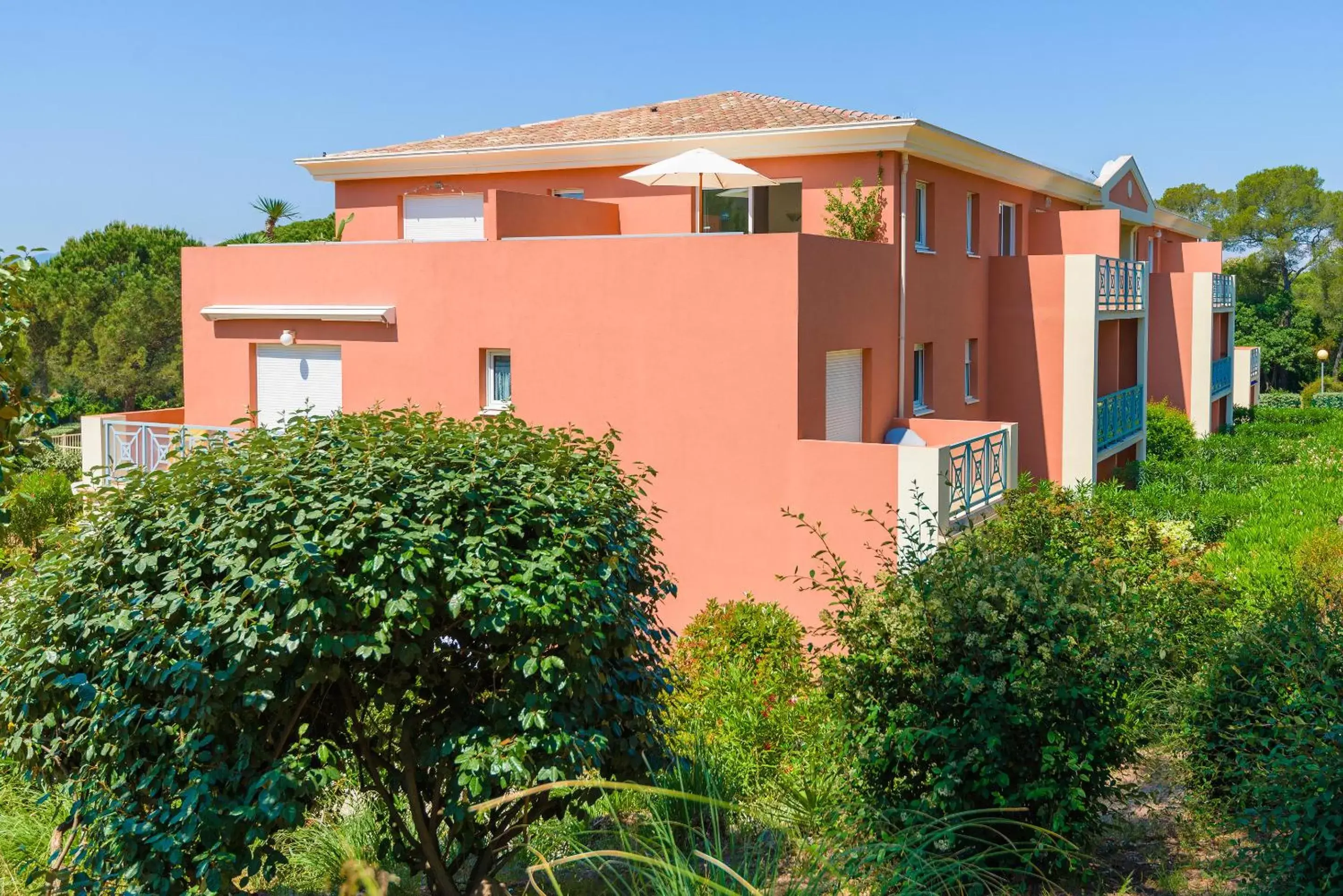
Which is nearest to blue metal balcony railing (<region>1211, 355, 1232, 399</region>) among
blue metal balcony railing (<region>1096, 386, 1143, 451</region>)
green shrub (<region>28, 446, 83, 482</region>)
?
blue metal balcony railing (<region>1096, 386, 1143, 451</region>)

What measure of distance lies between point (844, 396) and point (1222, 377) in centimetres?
2355

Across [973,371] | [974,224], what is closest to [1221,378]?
[973,371]

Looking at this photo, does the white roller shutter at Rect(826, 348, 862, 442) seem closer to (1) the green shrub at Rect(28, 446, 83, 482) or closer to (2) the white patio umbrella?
(2) the white patio umbrella

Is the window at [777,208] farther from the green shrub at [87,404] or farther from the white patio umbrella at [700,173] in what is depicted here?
the green shrub at [87,404]

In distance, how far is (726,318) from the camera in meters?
16.6

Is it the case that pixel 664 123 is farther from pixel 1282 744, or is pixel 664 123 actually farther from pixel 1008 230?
pixel 1282 744

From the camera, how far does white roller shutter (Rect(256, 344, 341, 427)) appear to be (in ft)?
65.7

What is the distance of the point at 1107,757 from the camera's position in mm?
7582

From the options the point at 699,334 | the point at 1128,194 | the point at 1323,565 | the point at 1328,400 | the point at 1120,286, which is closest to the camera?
the point at 1323,565

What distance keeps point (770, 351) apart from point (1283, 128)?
81.8m

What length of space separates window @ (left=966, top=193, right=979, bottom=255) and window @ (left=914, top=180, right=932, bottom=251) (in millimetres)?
2275

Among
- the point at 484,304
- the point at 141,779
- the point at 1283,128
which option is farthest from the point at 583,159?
the point at 1283,128

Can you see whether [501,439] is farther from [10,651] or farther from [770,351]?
[770,351]

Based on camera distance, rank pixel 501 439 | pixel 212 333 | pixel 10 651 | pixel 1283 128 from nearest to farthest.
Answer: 1. pixel 10 651
2. pixel 501 439
3. pixel 212 333
4. pixel 1283 128
